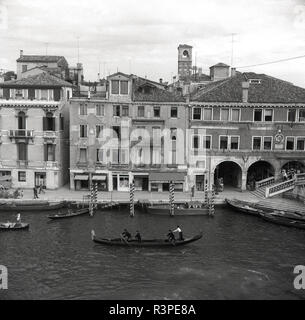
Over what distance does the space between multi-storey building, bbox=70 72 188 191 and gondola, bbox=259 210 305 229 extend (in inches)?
454

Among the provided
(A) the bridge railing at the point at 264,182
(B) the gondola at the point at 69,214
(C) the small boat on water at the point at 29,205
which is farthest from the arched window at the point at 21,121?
(A) the bridge railing at the point at 264,182

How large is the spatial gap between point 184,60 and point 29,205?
4327cm

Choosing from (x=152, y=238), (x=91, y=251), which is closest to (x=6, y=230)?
(x=91, y=251)

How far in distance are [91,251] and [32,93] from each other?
24.1 meters

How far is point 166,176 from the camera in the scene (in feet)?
174

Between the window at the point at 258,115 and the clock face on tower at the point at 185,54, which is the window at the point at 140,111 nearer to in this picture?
the window at the point at 258,115

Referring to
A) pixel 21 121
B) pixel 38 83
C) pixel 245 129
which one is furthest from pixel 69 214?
pixel 245 129

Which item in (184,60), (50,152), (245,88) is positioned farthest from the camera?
(184,60)

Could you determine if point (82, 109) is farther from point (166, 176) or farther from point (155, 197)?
point (155, 197)

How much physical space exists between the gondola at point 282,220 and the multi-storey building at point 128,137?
11.5m

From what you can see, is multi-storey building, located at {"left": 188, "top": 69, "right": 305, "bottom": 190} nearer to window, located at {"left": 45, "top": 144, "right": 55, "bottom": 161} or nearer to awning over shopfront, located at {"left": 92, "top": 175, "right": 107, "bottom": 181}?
awning over shopfront, located at {"left": 92, "top": 175, "right": 107, "bottom": 181}

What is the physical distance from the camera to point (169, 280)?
101 feet

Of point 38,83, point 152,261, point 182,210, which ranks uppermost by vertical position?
point 38,83
